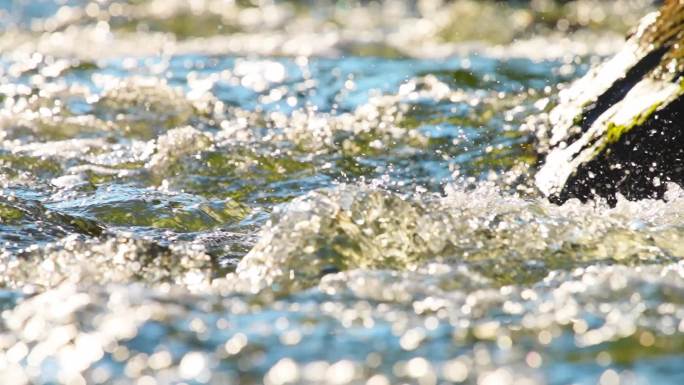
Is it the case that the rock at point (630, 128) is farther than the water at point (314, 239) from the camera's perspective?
Yes

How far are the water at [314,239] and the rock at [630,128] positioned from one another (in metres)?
0.25

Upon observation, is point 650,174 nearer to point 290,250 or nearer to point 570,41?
point 290,250

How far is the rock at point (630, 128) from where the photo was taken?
19.0ft

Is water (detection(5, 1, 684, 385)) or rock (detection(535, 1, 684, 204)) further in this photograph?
rock (detection(535, 1, 684, 204))

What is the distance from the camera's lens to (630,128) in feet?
19.4

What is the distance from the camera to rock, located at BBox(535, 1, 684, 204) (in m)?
5.79

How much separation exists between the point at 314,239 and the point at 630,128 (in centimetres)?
229

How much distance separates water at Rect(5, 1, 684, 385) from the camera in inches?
129

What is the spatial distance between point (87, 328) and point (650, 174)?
353 cm

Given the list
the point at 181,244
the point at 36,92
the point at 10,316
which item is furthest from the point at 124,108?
the point at 10,316

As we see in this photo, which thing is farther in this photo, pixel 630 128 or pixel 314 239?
pixel 630 128

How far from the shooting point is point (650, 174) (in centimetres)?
585

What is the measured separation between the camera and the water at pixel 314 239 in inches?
129

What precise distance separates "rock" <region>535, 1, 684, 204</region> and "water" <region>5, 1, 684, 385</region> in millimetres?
250
